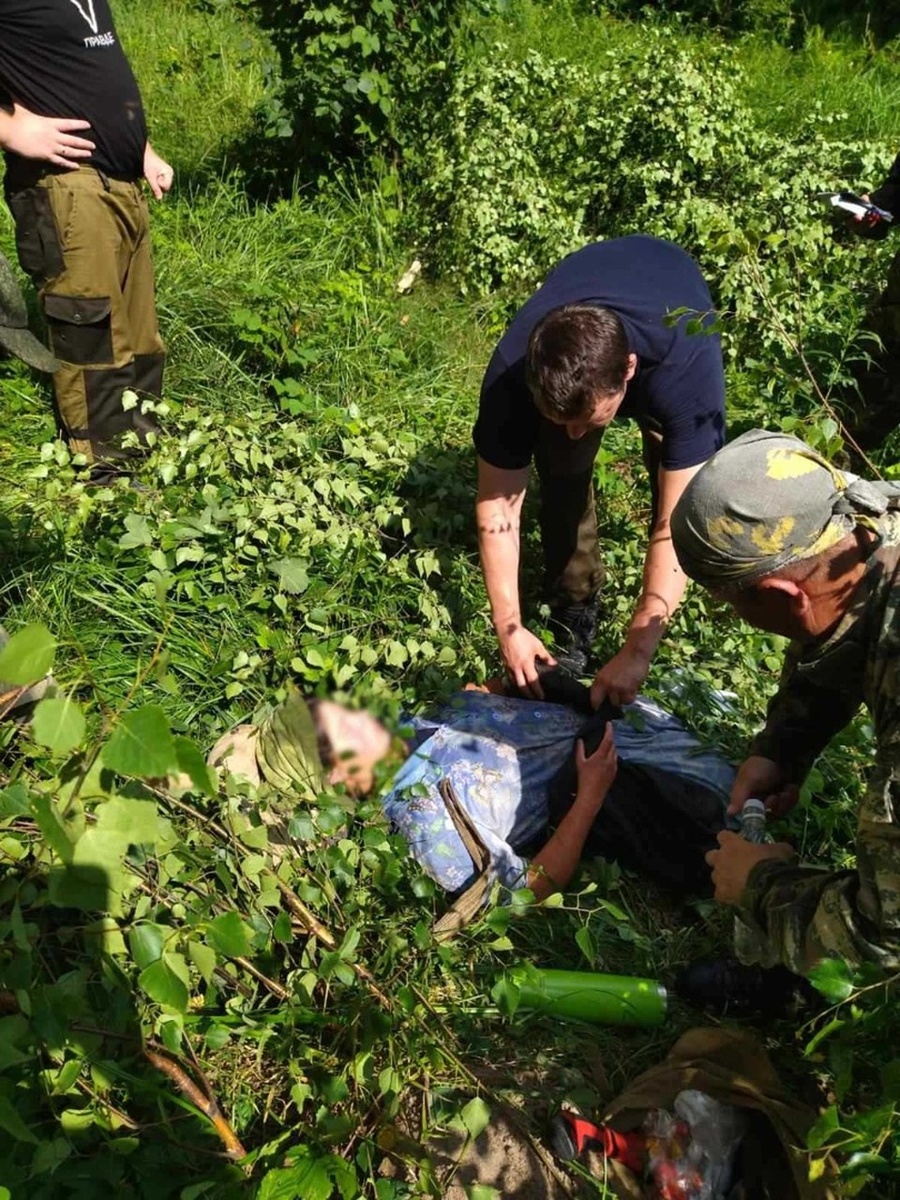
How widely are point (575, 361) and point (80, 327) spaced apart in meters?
1.93

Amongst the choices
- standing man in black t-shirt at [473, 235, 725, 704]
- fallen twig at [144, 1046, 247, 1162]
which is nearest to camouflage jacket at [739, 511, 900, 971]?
standing man in black t-shirt at [473, 235, 725, 704]

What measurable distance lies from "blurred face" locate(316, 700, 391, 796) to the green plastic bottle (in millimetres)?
1064

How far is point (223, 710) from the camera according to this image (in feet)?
7.27

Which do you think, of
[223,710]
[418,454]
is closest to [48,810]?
[223,710]

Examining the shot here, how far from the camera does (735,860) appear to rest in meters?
1.87

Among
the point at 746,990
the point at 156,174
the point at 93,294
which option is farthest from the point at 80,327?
the point at 746,990

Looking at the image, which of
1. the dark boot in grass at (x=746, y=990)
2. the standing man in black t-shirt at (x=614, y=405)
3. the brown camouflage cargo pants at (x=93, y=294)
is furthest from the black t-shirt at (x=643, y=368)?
the brown camouflage cargo pants at (x=93, y=294)

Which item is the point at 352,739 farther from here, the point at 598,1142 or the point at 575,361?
the point at 575,361

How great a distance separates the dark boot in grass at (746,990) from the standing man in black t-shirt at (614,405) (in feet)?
2.37

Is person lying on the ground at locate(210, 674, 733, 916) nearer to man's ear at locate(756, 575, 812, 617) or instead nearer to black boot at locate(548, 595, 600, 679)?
black boot at locate(548, 595, 600, 679)

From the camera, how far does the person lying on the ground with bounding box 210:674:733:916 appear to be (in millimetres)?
2154

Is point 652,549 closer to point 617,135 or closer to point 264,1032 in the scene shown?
point 264,1032

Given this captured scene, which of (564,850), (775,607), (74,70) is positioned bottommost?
(564,850)

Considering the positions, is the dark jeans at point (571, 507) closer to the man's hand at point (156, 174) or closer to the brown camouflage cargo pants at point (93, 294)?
the brown camouflage cargo pants at point (93, 294)
